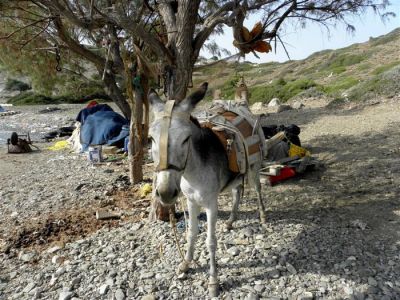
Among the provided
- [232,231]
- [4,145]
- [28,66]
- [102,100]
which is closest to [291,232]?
[232,231]

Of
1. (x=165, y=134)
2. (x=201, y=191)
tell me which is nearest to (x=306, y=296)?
(x=201, y=191)

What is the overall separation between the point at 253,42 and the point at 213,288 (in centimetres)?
395

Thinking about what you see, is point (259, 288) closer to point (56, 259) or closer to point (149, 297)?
point (149, 297)

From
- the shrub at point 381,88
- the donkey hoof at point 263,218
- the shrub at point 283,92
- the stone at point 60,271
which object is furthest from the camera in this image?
the shrub at point 283,92

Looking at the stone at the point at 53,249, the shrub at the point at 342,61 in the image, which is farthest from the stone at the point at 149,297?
the shrub at the point at 342,61

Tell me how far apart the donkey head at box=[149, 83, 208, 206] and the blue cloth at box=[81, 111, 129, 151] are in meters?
10.2

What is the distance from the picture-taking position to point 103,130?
43.2 ft

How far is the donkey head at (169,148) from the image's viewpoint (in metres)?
2.82

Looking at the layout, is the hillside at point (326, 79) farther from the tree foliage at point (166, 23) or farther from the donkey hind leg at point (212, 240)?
the donkey hind leg at point (212, 240)

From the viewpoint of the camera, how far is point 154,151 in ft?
9.63

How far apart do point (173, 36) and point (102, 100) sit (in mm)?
34305

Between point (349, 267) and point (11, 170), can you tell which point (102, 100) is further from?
point (349, 267)

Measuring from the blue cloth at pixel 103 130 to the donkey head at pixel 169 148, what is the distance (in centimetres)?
1019

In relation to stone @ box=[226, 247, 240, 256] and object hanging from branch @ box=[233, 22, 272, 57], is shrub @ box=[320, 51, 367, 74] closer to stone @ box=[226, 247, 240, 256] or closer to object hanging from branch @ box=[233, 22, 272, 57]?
object hanging from branch @ box=[233, 22, 272, 57]
